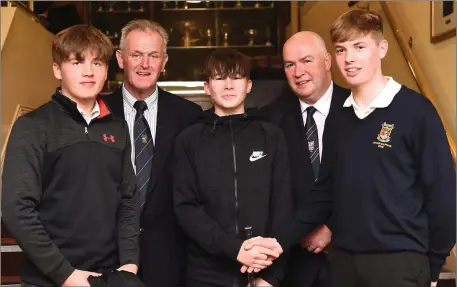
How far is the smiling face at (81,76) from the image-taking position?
1.67 meters

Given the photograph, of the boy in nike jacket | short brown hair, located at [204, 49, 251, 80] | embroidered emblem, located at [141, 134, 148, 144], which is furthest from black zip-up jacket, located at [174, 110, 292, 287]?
embroidered emblem, located at [141, 134, 148, 144]

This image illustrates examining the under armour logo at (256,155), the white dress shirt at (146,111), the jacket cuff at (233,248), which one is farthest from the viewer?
the white dress shirt at (146,111)

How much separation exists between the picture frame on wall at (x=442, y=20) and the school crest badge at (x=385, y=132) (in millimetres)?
1326

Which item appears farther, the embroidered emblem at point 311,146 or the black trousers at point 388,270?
the embroidered emblem at point 311,146

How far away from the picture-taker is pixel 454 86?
2.69m

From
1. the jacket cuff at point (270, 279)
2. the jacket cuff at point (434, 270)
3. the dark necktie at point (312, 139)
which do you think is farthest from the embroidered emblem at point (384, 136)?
the jacket cuff at point (270, 279)

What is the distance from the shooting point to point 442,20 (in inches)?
110

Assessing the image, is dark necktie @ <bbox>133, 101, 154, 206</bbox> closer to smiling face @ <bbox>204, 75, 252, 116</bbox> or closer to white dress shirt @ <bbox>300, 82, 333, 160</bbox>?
smiling face @ <bbox>204, 75, 252, 116</bbox>

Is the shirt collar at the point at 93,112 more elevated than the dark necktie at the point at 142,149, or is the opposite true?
the shirt collar at the point at 93,112

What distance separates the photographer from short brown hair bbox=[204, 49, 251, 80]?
195 centimetres

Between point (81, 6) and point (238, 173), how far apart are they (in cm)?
518

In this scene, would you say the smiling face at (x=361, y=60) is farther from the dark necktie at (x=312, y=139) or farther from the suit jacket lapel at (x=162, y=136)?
the suit jacket lapel at (x=162, y=136)

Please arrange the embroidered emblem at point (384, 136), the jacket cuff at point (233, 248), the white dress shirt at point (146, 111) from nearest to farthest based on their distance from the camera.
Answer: the embroidered emblem at point (384, 136), the jacket cuff at point (233, 248), the white dress shirt at point (146, 111)

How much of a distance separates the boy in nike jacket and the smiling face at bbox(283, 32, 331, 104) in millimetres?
392
